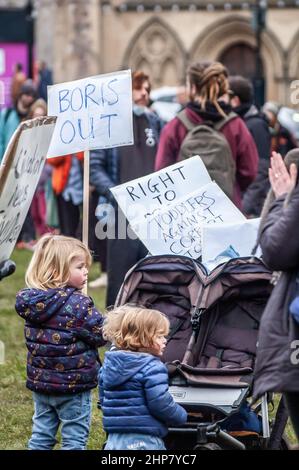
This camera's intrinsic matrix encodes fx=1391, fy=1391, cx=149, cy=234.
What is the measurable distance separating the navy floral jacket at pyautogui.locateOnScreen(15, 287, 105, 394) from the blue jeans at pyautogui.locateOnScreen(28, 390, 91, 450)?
8 centimetres

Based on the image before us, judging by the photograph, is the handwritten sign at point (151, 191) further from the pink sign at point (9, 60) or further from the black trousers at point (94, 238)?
the pink sign at point (9, 60)

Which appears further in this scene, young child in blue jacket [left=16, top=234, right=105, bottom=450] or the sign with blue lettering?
the sign with blue lettering

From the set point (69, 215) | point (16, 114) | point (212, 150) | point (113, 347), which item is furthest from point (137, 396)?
point (16, 114)

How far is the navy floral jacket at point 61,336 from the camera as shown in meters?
6.23

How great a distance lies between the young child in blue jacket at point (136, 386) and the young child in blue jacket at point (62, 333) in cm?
33

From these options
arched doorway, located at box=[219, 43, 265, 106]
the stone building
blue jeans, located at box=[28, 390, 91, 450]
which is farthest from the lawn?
arched doorway, located at box=[219, 43, 265, 106]

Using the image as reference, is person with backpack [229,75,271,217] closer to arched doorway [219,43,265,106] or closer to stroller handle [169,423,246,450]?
stroller handle [169,423,246,450]

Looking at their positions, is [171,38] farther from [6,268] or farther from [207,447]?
[207,447]

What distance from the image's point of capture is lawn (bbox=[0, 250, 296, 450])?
24.5 ft

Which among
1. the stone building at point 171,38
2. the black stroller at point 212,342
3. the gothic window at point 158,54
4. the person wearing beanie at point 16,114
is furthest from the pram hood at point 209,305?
the gothic window at point 158,54

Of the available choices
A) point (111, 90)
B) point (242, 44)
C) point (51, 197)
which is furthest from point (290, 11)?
point (111, 90)

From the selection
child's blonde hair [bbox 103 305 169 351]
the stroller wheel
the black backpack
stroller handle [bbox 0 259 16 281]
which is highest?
the black backpack

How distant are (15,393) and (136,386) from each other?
3.01m
